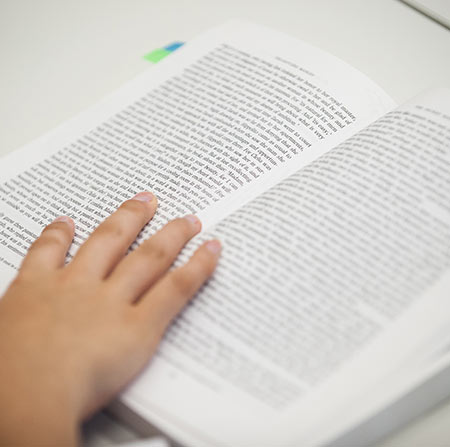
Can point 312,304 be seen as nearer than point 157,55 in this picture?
Yes

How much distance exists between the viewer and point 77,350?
1.48 feet

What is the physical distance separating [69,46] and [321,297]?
1.79ft

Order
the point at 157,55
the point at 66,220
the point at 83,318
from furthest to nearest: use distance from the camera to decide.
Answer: the point at 157,55
the point at 66,220
the point at 83,318

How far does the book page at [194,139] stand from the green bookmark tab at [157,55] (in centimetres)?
6

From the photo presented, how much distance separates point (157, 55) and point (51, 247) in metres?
0.37

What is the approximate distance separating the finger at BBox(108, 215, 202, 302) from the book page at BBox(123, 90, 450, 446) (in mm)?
17

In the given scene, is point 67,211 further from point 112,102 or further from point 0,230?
point 112,102

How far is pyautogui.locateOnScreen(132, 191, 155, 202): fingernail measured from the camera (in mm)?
593

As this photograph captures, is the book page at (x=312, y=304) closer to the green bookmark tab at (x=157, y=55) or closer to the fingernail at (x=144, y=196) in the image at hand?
the fingernail at (x=144, y=196)

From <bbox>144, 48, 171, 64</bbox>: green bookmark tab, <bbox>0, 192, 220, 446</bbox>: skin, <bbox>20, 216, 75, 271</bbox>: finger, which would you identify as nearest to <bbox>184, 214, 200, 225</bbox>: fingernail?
<bbox>0, 192, 220, 446</bbox>: skin

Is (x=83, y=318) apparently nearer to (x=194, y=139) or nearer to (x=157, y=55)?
(x=194, y=139)

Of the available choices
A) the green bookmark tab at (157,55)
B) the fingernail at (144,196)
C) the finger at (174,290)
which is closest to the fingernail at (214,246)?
the finger at (174,290)

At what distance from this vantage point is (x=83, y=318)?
0.47m

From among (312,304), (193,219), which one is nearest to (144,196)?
(193,219)
